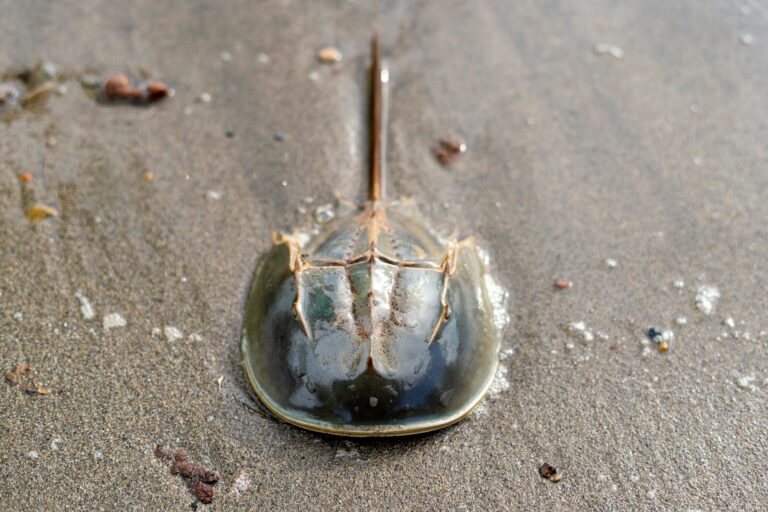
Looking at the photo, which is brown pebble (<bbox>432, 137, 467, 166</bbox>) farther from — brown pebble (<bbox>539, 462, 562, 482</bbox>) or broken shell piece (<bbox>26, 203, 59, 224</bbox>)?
broken shell piece (<bbox>26, 203, 59, 224</bbox>)

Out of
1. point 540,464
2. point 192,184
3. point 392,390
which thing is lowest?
point 540,464

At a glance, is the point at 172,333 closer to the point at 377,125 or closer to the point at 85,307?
the point at 85,307

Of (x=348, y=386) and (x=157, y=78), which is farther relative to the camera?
(x=157, y=78)

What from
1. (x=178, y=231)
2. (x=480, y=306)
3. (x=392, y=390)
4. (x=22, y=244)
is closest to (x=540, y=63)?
(x=480, y=306)

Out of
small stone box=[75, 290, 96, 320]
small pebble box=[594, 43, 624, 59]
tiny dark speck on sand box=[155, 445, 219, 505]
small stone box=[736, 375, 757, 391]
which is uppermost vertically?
small pebble box=[594, 43, 624, 59]

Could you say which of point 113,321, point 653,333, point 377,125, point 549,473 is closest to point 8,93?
point 113,321

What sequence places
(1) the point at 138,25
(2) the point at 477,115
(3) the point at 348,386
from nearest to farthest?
(3) the point at 348,386
(2) the point at 477,115
(1) the point at 138,25

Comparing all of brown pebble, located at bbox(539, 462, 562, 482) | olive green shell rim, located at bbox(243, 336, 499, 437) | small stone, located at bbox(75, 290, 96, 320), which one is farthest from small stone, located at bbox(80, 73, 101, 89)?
brown pebble, located at bbox(539, 462, 562, 482)

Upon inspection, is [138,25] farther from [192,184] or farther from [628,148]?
[628,148]
